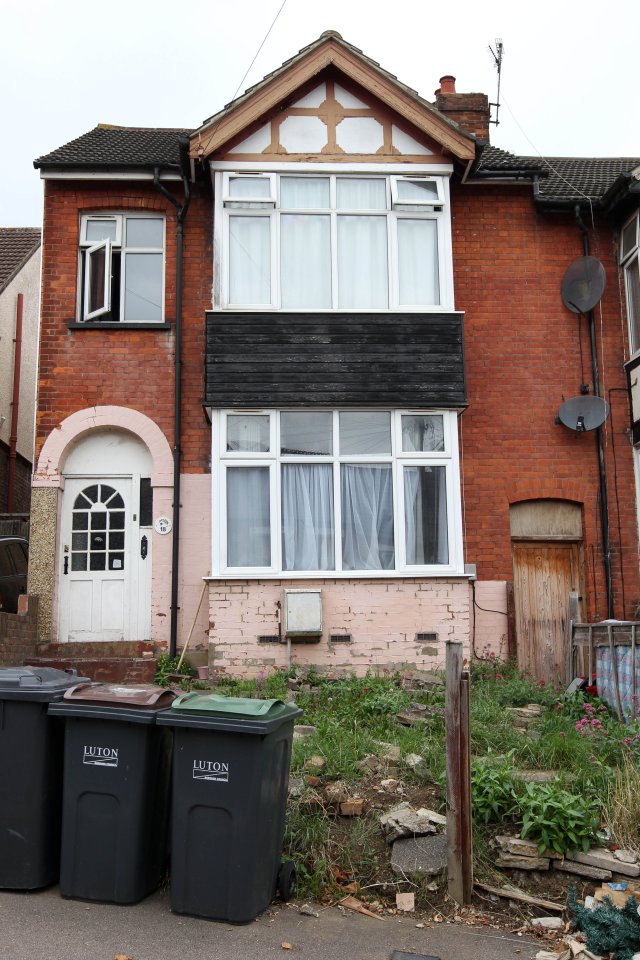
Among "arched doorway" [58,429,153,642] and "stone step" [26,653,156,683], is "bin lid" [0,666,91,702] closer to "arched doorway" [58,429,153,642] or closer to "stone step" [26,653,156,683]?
"stone step" [26,653,156,683]

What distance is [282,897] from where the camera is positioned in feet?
17.0

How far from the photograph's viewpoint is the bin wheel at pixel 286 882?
203 inches

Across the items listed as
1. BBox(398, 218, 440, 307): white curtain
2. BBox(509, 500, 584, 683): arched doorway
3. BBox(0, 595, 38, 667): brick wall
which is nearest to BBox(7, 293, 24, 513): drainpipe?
BBox(0, 595, 38, 667): brick wall

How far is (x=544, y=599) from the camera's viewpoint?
11.8 metres

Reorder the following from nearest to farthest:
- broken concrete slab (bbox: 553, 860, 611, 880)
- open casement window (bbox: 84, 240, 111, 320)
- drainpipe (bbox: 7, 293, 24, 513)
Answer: broken concrete slab (bbox: 553, 860, 611, 880) → open casement window (bbox: 84, 240, 111, 320) → drainpipe (bbox: 7, 293, 24, 513)

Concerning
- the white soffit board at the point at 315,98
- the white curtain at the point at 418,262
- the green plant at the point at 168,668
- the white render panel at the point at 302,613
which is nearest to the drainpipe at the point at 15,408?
the green plant at the point at 168,668

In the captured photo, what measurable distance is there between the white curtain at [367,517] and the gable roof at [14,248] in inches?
358

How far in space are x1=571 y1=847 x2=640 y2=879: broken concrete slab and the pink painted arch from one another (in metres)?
7.37

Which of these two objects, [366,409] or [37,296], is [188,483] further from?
[37,296]

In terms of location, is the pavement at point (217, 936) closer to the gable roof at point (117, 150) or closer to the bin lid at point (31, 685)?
the bin lid at point (31, 685)

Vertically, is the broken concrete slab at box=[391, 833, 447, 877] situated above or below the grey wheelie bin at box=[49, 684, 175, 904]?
below

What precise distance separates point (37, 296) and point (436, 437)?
11488 millimetres

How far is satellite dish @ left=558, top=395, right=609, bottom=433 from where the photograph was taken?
1164cm

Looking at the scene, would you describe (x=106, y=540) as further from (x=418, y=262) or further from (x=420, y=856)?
(x=420, y=856)
